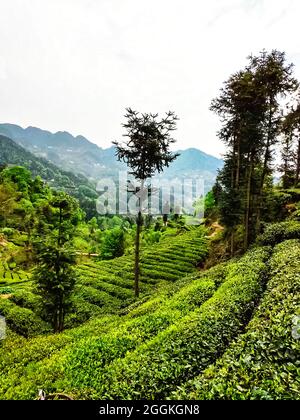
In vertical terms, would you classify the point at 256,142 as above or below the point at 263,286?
above

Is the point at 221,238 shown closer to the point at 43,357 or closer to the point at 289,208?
the point at 289,208

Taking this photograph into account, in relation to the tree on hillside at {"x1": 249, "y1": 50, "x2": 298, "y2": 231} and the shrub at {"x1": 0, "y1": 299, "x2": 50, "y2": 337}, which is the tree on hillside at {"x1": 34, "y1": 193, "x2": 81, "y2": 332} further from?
the tree on hillside at {"x1": 249, "y1": 50, "x2": 298, "y2": 231}

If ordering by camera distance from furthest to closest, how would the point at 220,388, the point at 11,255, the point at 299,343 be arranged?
the point at 11,255, the point at 299,343, the point at 220,388

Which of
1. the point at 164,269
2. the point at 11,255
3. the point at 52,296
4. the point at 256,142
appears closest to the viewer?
the point at 52,296

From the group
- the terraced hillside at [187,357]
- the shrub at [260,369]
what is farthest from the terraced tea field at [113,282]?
the shrub at [260,369]

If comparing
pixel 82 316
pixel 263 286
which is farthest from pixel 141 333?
pixel 82 316

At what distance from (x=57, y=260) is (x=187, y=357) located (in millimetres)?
10610

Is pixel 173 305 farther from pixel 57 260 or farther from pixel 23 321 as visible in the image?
pixel 23 321

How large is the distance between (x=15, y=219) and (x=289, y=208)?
183 feet

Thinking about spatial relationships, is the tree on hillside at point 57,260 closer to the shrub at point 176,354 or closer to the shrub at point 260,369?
the shrub at point 176,354

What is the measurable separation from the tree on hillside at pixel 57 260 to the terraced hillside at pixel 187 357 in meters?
3.65

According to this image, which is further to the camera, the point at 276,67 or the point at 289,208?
the point at 289,208

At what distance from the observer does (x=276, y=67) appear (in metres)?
21.3

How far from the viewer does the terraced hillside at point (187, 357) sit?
18.1 feet
